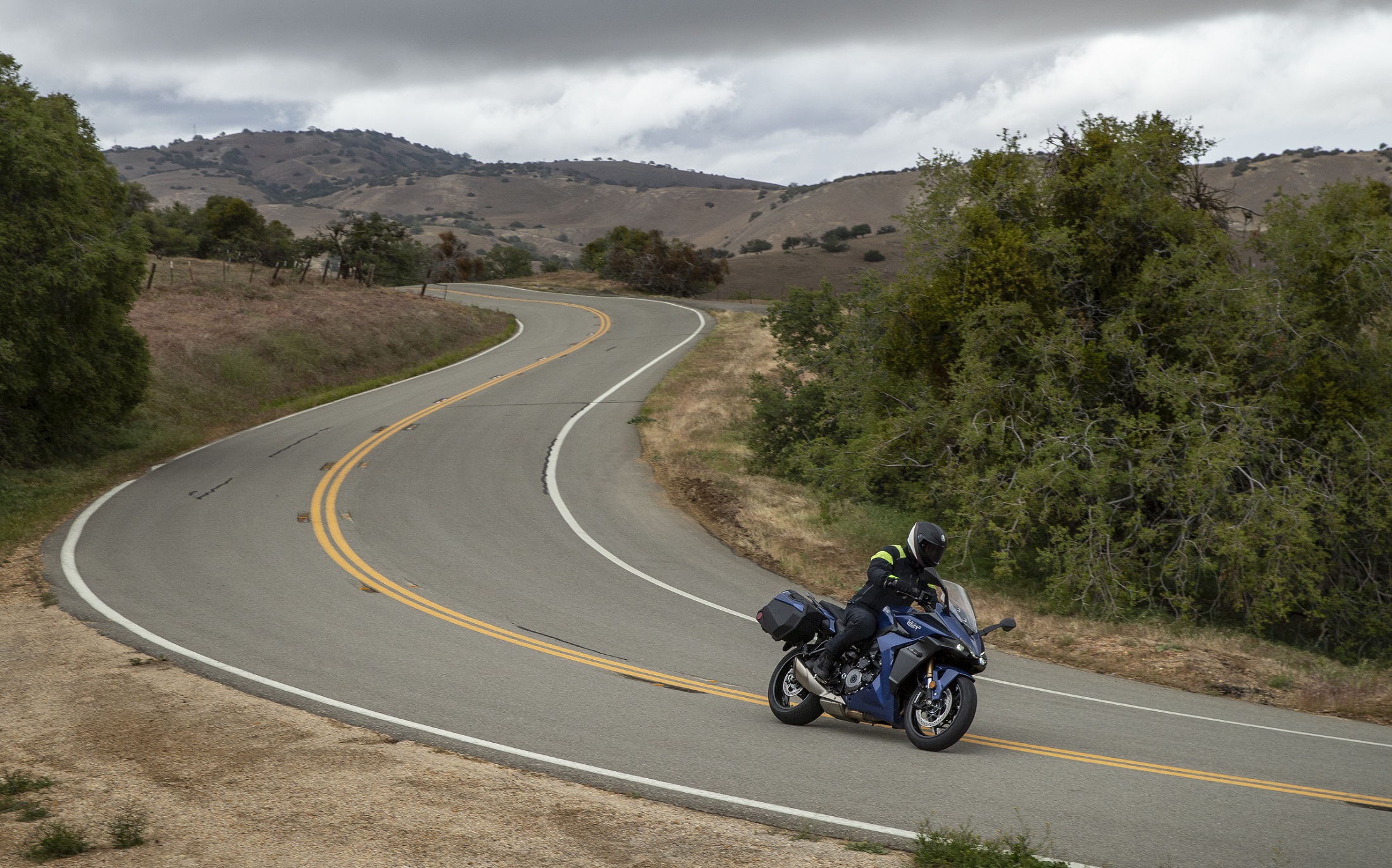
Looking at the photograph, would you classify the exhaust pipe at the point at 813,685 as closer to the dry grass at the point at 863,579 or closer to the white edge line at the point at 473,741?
the white edge line at the point at 473,741

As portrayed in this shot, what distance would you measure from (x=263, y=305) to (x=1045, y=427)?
1189 inches

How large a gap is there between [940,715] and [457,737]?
395 cm

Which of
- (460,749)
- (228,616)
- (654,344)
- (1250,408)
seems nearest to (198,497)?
(228,616)

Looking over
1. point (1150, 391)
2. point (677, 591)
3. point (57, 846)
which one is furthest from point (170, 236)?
point (57, 846)

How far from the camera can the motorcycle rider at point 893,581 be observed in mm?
7676

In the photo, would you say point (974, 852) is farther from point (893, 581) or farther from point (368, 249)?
point (368, 249)

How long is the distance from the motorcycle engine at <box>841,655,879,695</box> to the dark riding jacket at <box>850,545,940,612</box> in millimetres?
452

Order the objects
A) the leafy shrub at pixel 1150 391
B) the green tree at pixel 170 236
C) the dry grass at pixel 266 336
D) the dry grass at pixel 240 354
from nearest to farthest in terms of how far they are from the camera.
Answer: the leafy shrub at pixel 1150 391, the dry grass at pixel 240 354, the dry grass at pixel 266 336, the green tree at pixel 170 236

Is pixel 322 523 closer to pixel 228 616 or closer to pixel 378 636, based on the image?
pixel 228 616

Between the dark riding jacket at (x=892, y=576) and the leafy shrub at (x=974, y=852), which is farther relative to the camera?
the dark riding jacket at (x=892, y=576)

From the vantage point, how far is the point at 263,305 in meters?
35.6

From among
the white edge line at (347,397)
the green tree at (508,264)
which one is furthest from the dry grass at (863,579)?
the green tree at (508,264)

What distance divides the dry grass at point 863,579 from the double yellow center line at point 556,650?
3361 millimetres

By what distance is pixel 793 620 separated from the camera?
823 cm
